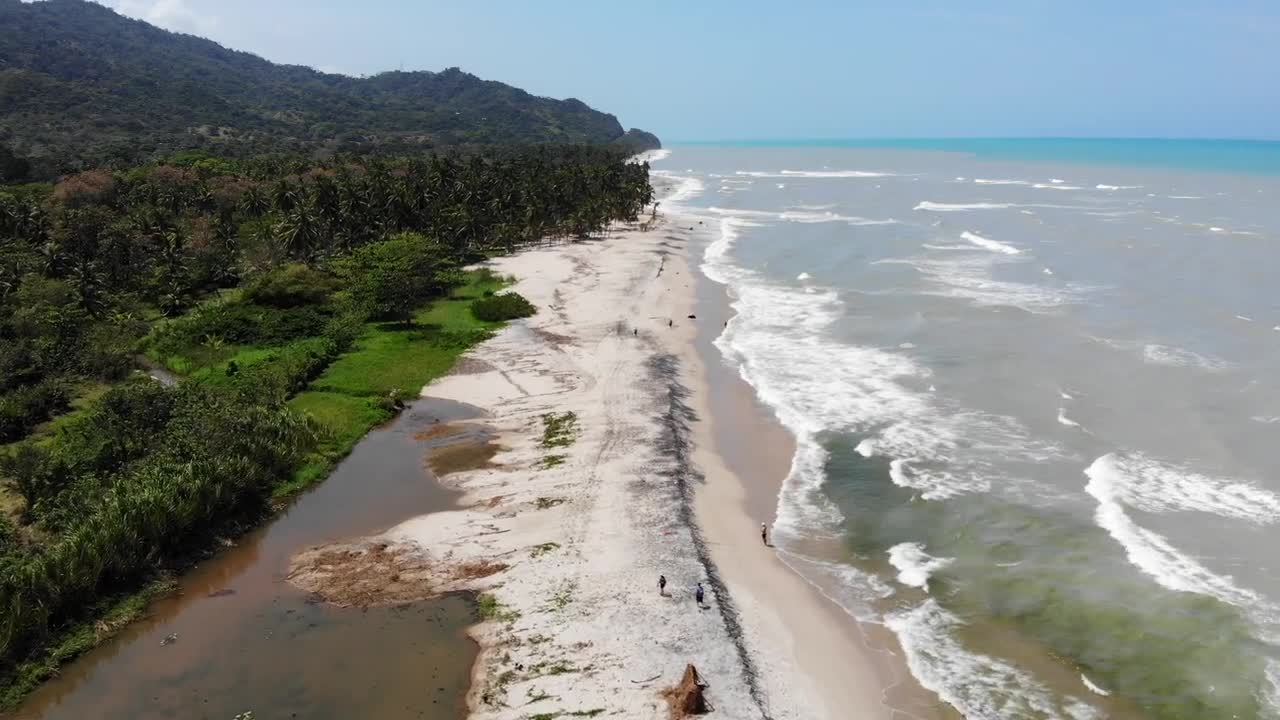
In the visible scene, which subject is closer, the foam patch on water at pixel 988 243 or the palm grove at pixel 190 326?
the palm grove at pixel 190 326

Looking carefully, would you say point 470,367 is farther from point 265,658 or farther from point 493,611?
point 265,658

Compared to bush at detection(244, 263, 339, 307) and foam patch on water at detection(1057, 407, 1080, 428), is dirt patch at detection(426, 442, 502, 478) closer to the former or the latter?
foam patch on water at detection(1057, 407, 1080, 428)

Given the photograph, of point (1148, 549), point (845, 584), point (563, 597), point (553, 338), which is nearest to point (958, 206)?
point (553, 338)

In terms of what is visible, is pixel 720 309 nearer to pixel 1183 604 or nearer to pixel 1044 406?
pixel 1044 406

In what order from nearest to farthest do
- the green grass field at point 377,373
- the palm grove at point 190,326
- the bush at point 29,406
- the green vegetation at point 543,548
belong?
the palm grove at point 190,326
the green vegetation at point 543,548
the green grass field at point 377,373
the bush at point 29,406

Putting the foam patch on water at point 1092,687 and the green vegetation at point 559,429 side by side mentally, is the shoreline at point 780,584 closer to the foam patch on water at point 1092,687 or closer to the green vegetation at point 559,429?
the foam patch on water at point 1092,687

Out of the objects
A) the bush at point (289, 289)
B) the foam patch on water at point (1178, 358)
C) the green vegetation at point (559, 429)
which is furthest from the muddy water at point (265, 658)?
the foam patch on water at point (1178, 358)
